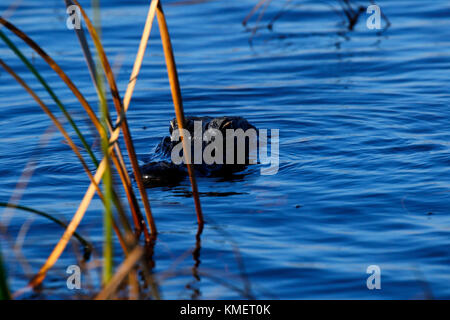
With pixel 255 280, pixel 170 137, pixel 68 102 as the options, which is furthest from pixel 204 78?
pixel 255 280

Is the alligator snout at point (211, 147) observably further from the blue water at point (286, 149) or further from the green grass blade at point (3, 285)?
the green grass blade at point (3, 285)

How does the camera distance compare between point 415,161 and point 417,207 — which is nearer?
point 417,207

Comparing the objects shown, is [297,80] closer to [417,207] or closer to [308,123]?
[308,123]

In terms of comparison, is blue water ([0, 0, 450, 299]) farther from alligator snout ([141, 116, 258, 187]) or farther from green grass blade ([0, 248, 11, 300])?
green grass blade ([0, 248, 11, 300])

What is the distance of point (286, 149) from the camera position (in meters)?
6.91

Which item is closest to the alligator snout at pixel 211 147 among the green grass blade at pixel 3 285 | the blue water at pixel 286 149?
the blue water at pixel 286 149

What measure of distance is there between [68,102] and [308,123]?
2.90 metres

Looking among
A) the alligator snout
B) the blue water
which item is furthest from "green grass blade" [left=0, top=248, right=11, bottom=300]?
the alligator snout

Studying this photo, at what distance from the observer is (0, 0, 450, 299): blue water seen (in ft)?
14.1

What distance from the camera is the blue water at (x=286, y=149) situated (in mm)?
4293

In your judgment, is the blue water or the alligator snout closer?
the blue water
